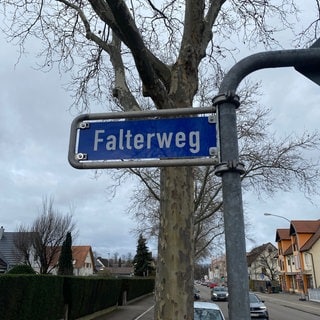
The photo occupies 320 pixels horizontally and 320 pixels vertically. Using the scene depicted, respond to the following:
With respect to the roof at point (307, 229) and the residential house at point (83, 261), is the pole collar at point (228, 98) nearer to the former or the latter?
the roof at point (307, 229)

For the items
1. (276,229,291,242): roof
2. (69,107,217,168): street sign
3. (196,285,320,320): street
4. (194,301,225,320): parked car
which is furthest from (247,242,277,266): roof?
(69,107,217,168): street sign

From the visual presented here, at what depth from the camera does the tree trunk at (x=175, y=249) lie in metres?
4.34

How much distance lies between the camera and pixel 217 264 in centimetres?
Answer: 14550

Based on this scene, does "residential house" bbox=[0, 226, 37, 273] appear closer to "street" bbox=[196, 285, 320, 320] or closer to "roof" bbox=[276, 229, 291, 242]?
"street" bbox=[196, 285, 320, 320]

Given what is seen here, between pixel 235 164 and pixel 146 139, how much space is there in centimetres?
68

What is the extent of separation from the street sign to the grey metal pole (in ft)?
0.55

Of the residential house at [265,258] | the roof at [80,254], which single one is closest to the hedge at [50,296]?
the roof at [80,254]

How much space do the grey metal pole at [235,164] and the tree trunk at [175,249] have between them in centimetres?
261

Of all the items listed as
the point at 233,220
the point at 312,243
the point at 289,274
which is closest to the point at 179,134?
the point at 233,220

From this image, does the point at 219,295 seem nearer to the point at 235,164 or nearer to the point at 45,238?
the point at 45,238

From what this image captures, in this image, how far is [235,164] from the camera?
1972 mm

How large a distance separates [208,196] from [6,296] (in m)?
22.4

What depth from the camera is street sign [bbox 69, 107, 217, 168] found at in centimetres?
229

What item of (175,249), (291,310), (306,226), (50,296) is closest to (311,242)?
(306,226)
